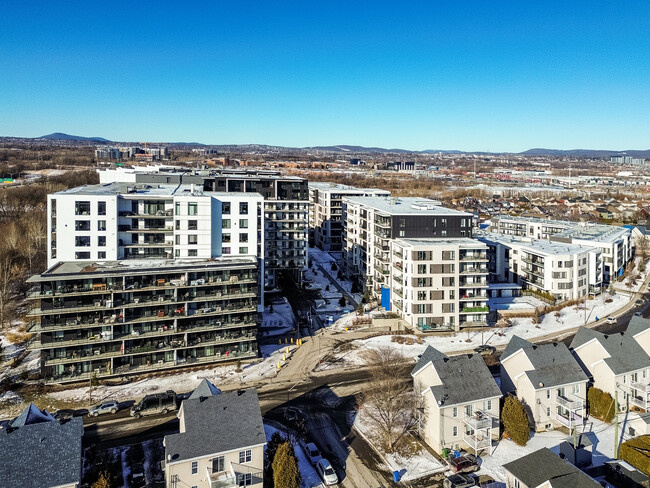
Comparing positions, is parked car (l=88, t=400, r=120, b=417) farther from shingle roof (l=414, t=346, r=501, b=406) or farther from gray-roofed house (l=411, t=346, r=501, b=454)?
shingle roof (l=414, t=346, r=501, b=406)

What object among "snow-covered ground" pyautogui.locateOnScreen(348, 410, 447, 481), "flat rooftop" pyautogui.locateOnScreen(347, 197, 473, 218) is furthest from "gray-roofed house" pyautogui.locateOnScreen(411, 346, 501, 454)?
"flat rooftop" pyautogui.locateOnScreen(347, 197, 473, 218)

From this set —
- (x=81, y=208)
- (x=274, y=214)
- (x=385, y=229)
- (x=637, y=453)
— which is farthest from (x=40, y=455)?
(x=274, y=214)

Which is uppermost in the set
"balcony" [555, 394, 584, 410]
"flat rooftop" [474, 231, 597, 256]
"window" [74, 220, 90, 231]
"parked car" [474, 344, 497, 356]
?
"window" [74, 220, 90, 231]

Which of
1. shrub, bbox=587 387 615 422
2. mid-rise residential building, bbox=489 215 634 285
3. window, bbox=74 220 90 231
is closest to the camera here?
shrub, bbox=587 387 615 422

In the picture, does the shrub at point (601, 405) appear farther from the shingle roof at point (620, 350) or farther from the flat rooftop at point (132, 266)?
the flat rooftop at point (132, 266)

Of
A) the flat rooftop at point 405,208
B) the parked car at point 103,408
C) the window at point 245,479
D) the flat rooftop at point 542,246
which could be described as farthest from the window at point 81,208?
the flat rooftop at point 542,246

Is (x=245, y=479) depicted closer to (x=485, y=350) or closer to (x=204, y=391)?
(x=204, y=391)
